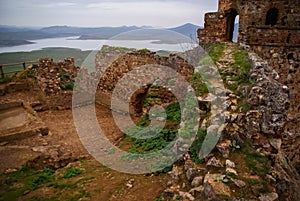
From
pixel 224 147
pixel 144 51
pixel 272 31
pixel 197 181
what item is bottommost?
pixel 197 181

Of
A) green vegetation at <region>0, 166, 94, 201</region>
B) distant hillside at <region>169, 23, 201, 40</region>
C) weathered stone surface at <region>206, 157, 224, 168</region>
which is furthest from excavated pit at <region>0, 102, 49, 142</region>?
weathered stone surface at <region>206, 157, 224, 168</region>

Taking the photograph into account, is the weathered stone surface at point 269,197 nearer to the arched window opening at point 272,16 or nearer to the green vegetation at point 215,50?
the green vegetation at point 215,50

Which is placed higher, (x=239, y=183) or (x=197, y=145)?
(x=197, y=145)

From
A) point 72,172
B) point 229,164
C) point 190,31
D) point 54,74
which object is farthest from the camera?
point 54,74

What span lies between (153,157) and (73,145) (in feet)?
12.3

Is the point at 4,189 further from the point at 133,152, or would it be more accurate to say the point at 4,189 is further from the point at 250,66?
the point at 250,66

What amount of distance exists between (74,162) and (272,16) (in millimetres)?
7280

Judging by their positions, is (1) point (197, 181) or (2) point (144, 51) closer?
(1) point (197, 181)

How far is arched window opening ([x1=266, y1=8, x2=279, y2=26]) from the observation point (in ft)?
27.5

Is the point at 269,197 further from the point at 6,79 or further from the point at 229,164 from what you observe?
the point at 6,79

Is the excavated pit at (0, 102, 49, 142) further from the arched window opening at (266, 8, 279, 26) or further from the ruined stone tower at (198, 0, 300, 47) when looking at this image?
the arched window opening at (266, 8, 279, 26)

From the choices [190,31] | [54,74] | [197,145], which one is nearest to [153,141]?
[197,145]

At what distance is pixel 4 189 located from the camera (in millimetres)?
6102

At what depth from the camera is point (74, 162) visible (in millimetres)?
7359
